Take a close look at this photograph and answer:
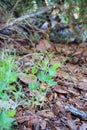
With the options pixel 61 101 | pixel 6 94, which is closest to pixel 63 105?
pixel 61 101

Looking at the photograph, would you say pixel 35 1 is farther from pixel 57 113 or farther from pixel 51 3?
pixel 57 113

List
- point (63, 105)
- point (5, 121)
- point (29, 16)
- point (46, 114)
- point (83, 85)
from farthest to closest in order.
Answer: point (29, 16) < point (83, 85) < point (63, 105) < point (46, 114) < point (5, 121)

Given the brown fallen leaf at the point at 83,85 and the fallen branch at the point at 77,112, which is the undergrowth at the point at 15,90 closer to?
the fallen branch at the point at 77,112

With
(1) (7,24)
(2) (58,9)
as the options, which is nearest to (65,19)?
(2) (58,9)

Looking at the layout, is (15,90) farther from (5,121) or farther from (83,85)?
(83,85)

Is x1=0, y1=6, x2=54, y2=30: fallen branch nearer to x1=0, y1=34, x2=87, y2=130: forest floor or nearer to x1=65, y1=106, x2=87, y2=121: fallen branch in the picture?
x1=0, y1=34, x2=87, y2=130: forest floor

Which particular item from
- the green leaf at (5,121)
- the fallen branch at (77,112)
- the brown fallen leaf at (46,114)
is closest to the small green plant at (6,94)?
the green leaf at (5,121)

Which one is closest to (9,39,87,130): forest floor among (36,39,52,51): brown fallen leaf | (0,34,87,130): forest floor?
(0,34,87,130): forest floor
